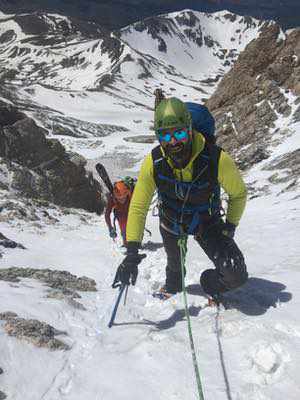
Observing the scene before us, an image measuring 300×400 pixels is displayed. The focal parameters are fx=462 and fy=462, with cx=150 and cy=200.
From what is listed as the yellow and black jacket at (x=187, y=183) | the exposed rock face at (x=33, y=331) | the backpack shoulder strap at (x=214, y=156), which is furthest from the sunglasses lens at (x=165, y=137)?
the exposed rock face at (x=33, y=331)

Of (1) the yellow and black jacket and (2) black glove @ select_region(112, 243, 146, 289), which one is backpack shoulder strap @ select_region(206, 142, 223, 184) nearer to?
(1) the yellow and black jacket

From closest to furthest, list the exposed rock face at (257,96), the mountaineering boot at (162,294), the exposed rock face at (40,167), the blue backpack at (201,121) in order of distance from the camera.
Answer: the blue backpack at (201,121) < the mountaineering boot at (162,294) < the exposed rock face at (40,167) < the exposed rock face at (257,96)

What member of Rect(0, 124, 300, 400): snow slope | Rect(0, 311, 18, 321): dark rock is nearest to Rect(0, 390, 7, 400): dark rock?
Rect(0, 124, 300, 400): snow slope

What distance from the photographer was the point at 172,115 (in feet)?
16.4

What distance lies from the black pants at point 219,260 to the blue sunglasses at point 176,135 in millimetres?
1390

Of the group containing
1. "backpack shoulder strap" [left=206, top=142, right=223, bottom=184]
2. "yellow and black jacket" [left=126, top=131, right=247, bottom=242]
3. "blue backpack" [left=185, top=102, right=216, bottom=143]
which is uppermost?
"blue backpack" [left=185, top=102, right=216, bottom=143]

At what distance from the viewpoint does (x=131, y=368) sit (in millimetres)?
4395

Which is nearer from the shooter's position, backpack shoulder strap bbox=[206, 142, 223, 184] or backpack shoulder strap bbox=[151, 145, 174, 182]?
backpack shoulder strap bbox=[206, 142, 223, 184]

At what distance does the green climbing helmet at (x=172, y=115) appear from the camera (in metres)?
5.01

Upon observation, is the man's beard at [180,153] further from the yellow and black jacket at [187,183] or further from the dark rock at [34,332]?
the dark rock at [34,332]

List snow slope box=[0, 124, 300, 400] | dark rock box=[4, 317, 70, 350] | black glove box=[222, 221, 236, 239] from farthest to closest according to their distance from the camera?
1. black glove box=[222, 221, 236, 239]
2. dark rock box=[4, 317, 70, 350]
3. snow slope box=[0, 124, 300, 400]

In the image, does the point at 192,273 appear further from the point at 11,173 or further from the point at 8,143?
the point at 8,143

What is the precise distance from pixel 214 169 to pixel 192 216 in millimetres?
765

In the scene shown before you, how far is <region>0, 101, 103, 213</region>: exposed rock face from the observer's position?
20.8m
